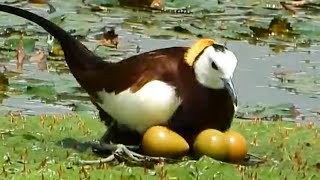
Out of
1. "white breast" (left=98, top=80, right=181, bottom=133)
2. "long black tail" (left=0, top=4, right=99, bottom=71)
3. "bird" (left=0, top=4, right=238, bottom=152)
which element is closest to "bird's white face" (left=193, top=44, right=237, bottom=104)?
"bird" (left=0, top=4, right=238, bottom=152)

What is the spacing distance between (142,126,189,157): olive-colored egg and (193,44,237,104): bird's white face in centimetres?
28

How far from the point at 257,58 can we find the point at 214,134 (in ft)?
11.5

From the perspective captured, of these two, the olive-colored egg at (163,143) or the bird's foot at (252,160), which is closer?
the olive-colored egg at (163,143)

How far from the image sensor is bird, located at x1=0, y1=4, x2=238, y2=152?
16.6 ft

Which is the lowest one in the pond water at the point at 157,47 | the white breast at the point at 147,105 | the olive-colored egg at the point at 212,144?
the pond water at the point at 157,47

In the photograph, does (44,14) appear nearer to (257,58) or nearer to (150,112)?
(257,58)

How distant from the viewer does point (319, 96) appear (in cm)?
752

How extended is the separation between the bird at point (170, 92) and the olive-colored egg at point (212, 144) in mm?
92

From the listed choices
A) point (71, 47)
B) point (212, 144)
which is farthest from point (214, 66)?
point (71, 47)

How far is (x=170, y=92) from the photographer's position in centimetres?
504

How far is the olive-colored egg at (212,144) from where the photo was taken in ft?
16.5

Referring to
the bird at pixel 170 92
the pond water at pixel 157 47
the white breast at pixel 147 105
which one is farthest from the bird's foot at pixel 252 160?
the pond water at pixel 157 47

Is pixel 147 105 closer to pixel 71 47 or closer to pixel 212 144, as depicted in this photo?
pixel 212 144

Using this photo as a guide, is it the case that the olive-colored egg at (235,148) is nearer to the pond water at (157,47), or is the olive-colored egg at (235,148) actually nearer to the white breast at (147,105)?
the white breast at (147,105)
